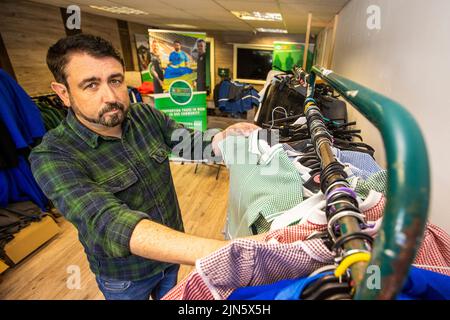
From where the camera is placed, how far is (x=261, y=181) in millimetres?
636

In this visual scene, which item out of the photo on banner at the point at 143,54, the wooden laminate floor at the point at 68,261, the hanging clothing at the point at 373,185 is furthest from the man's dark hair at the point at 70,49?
the photo on banner at the point at 143,54

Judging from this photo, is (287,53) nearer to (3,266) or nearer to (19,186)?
(19,186)

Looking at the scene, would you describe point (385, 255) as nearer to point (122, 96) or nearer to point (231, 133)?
point (231, 133)

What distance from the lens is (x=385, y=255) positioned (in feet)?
0.66

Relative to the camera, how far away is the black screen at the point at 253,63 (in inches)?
338

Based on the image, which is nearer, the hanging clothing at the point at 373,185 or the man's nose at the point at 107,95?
the hanging clothing at the point at 373,185

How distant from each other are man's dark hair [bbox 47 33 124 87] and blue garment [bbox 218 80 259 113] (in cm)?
381

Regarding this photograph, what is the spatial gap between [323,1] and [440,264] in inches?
119

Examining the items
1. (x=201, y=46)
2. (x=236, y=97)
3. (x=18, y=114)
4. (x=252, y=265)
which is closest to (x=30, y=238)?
(x=18, y=114)

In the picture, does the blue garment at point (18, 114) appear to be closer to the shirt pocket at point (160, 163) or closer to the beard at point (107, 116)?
the beard at point (107, 116)

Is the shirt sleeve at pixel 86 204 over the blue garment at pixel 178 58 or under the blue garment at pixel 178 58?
under

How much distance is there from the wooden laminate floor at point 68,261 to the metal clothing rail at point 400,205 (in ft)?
6.78

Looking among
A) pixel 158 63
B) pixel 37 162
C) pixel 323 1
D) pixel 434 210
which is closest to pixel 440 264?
pixel 434 210

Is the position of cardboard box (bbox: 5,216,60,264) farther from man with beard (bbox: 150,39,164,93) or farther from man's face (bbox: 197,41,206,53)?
man's face (bbox: 197,41,206,53)
